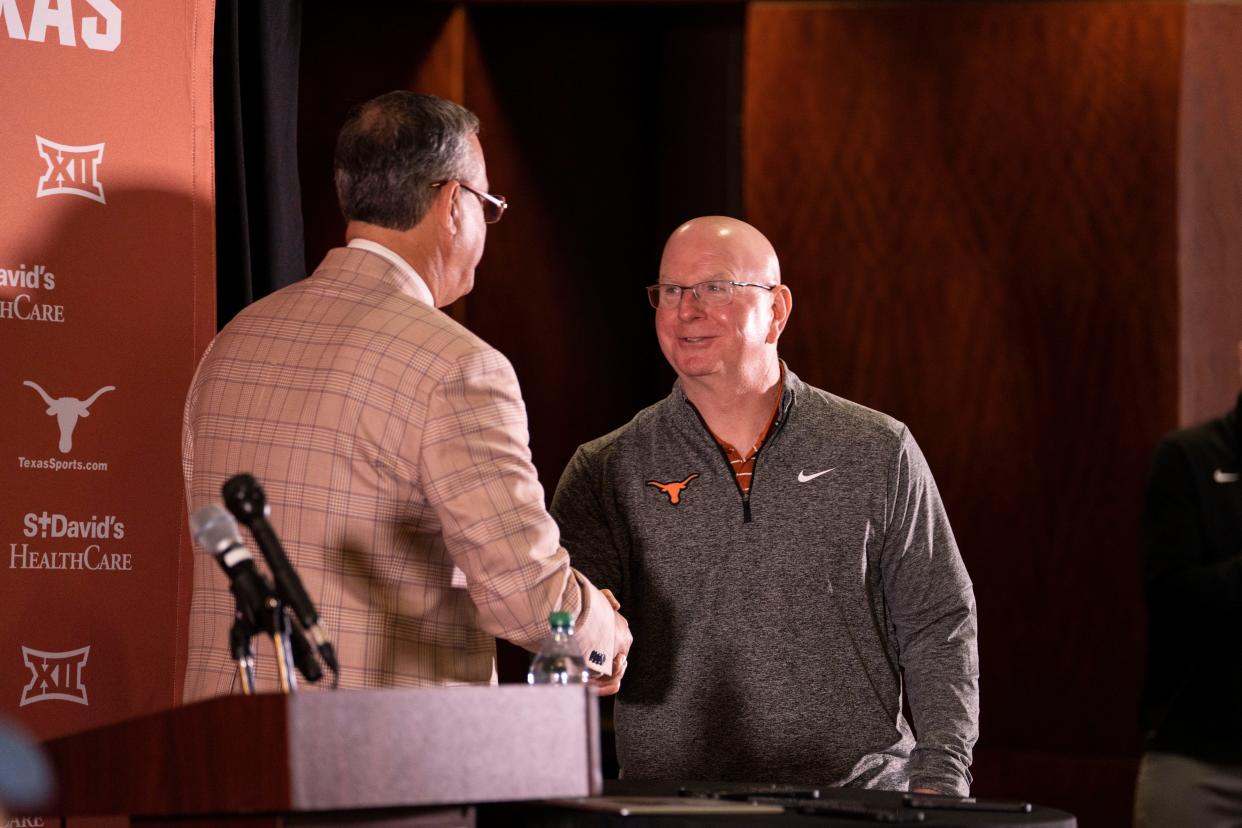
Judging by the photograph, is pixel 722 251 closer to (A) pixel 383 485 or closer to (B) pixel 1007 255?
(A) pixel 383 485

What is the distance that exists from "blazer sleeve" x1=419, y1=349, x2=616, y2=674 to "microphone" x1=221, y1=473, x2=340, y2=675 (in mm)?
437

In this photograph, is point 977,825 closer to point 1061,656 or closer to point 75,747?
point 75,747

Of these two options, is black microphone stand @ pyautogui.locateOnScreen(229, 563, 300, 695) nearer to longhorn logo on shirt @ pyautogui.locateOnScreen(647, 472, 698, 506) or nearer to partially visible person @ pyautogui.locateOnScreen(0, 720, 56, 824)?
partially visible person @ pyautogui.locateOnScreen(0, 720, 56, 824)

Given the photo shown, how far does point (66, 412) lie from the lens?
2.83 m

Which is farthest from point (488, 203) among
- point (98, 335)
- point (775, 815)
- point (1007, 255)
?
point (1007, 255)

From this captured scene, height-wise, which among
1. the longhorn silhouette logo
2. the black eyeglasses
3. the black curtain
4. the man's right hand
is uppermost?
the black curtain

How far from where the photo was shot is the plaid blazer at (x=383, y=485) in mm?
2170

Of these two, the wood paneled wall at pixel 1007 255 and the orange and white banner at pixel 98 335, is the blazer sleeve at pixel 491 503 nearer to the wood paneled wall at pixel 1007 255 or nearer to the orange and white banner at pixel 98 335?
the orange and white banner at pixel 98 335

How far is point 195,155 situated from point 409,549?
1211mm

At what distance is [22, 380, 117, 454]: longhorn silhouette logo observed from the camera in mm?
2809

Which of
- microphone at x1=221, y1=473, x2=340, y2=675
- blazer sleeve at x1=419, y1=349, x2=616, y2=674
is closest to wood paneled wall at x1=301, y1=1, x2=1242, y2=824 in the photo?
blazer sleeve at x1=419, y1=349, x2=616, y2=674

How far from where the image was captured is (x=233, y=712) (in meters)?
1.66

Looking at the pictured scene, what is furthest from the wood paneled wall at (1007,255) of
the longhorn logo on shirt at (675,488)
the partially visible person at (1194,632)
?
the longhorn logo on shirt at (675,488)

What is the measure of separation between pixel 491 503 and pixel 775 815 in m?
0.60
